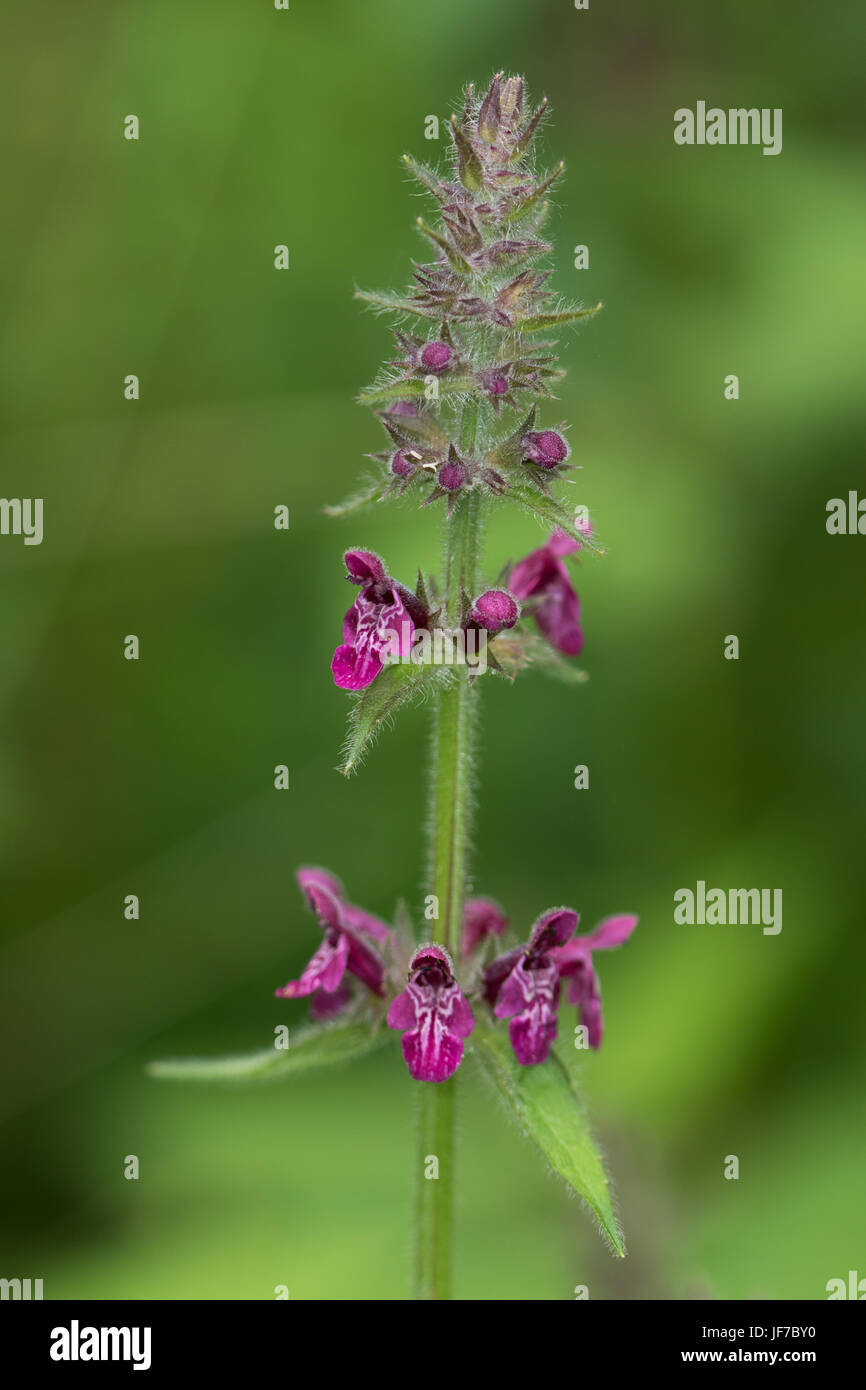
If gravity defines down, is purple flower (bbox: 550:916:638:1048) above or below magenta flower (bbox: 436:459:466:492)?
below

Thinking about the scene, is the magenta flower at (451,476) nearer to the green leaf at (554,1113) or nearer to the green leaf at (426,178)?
the green leaf at (426,178)

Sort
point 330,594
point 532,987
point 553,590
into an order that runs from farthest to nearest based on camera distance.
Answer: point 330,594 < point 553,590 < point 532,987

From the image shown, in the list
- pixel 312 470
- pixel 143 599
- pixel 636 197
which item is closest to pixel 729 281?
pixel 636 197

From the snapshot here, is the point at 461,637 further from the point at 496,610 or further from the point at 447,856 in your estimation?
the point at 447,856

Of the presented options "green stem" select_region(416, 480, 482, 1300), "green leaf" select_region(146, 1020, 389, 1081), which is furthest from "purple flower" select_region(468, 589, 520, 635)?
"green leaf" select_region(146, 1020, 389, 1081)

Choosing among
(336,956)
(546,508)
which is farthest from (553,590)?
(336,956)

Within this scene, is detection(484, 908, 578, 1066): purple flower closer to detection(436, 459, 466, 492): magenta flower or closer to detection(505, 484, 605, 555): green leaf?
detection(505, 484, 605, 555): green leaf
